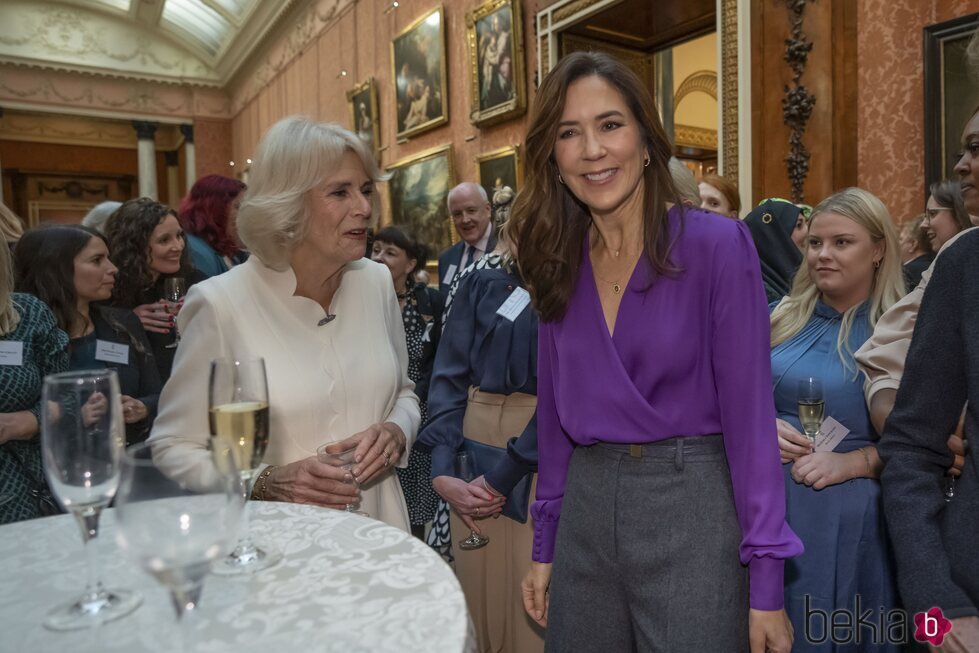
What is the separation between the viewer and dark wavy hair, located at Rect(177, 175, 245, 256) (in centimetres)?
428

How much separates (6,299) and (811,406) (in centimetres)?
259

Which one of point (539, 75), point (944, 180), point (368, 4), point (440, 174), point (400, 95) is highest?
point (368, 4)

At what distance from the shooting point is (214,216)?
430cm

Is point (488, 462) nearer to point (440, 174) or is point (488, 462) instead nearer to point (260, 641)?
point (260, 641)

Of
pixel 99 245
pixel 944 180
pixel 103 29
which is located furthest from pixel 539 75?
pixel 103 29

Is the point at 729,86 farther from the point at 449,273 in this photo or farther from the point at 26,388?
the point at 26,388

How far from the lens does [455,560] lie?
8.86ft

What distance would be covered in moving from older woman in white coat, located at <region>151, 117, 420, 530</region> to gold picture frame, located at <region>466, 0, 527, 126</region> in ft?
16.0

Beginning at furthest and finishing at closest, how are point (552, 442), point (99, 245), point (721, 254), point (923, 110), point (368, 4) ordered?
1. point (368, 4)
2. point (923, 110)
3. point (99, 245)
4. point (552, 442)
5. point (721, 254)

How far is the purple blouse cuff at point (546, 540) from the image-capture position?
166 cm

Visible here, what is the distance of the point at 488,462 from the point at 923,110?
2.98m

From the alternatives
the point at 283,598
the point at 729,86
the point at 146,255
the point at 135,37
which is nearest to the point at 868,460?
the point at 283,598

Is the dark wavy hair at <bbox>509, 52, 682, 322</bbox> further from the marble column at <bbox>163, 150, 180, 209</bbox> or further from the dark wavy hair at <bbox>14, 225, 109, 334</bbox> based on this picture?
the marble column at <bbox>163, 150, 180, 209</bbox>

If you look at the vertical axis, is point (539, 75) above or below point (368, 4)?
below
